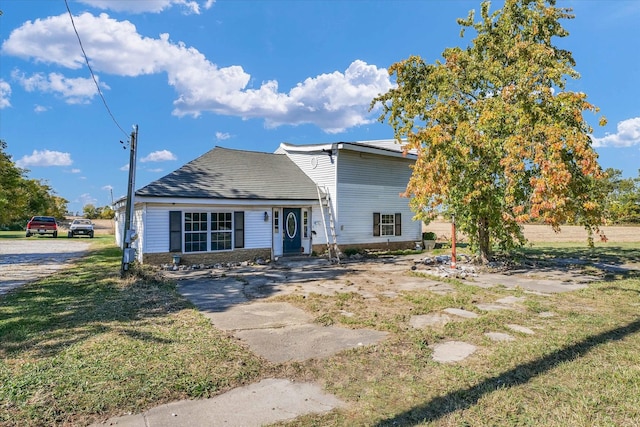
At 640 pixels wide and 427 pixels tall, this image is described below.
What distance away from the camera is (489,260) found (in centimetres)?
1368

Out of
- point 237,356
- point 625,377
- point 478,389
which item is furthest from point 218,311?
point 625,377

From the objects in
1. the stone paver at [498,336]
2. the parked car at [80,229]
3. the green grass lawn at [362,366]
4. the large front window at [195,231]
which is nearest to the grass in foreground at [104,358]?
the green grass lawn at [362,366]

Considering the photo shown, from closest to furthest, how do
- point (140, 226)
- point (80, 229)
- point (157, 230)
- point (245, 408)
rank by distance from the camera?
point (245, 408) < point (157, 230) < point (140, 226) < point (80, 229)

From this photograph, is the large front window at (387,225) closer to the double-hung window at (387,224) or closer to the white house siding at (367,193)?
the double-hung window at (387,224)

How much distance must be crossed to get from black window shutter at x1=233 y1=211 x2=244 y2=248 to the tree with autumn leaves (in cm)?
643

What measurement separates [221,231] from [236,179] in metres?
2.66

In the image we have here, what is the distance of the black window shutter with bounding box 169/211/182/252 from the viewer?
13430mm

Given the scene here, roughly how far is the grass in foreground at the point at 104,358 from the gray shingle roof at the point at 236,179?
6168mm

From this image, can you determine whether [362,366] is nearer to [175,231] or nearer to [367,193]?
[175,231]

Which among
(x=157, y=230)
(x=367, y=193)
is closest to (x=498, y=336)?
(x=157, y=230)

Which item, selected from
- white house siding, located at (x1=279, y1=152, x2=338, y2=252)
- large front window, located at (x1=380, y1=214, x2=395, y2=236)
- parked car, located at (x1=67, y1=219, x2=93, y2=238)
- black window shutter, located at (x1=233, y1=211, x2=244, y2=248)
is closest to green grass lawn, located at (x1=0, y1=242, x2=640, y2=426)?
black window shutter, located at (x1=233, y1=211, x2=244, y2=248)

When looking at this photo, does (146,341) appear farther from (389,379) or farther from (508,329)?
(508,329)

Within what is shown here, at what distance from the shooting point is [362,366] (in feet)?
15.0

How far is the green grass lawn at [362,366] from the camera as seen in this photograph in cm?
347
